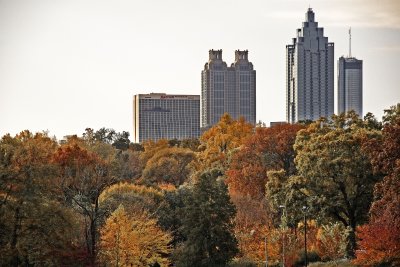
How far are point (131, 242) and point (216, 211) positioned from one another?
5.52 metres

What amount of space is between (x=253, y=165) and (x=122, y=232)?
28.0 meters

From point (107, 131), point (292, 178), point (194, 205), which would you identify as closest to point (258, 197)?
point (292, 178)

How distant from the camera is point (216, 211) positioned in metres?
56.7

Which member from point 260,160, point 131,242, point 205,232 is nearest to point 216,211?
point 205,232

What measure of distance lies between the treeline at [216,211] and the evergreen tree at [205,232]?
62 mm

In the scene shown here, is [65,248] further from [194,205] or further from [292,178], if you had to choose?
[292,178]

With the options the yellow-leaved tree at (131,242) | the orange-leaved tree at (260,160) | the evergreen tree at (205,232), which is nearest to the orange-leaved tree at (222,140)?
the orange-leaved tree at (260,160)

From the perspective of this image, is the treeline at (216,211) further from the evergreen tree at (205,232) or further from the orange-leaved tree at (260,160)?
the orange-leaved tree at (260,160)

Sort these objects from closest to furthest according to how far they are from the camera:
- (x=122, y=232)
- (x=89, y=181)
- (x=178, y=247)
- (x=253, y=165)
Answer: (x=122, y=232), (x=178, y=247), (x=89, y=181), (x=253, y=165)

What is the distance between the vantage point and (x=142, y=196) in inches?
2571

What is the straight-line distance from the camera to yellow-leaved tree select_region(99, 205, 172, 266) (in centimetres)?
5353

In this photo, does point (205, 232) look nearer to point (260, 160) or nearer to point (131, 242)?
point (131, 242)

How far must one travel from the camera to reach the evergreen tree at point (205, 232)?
56062mm

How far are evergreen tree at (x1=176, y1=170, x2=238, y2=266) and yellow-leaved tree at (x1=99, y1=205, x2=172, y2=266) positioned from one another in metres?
1.38
